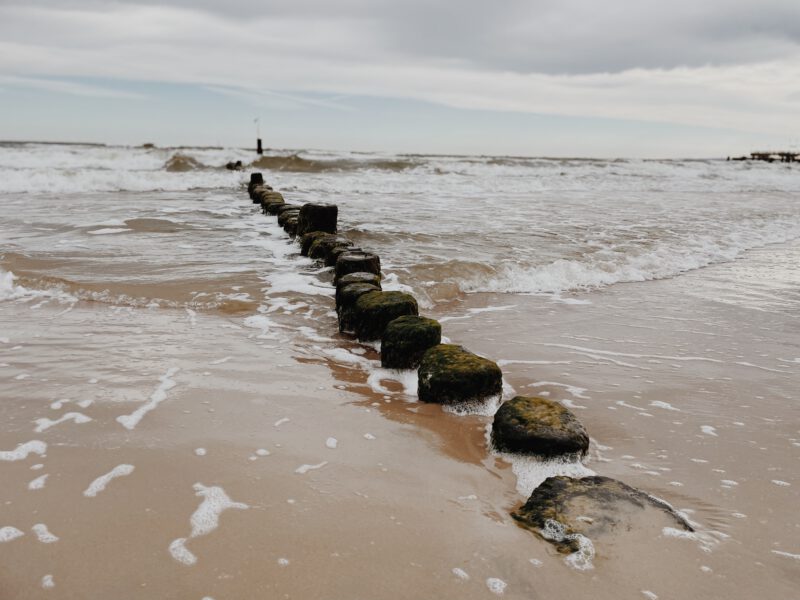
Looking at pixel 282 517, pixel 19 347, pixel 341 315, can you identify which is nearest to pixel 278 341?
pixel 341 315

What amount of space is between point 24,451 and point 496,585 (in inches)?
79.9

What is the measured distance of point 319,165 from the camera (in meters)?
26.9

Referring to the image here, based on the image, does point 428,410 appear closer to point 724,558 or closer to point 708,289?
→ point 724,558

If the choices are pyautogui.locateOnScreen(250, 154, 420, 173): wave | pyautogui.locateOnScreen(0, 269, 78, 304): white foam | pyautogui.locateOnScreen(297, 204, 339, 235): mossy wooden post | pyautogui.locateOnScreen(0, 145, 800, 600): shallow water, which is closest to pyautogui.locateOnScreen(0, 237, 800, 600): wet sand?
pyautogui.locateOnScreen(0, 145, 800, 600): shallow water

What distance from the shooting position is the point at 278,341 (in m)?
4.42

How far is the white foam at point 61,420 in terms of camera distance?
2853 mm

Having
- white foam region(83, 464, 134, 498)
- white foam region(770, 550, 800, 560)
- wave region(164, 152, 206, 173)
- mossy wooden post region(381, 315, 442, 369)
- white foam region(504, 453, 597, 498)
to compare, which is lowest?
white foam region(504, 453, 597, 498)

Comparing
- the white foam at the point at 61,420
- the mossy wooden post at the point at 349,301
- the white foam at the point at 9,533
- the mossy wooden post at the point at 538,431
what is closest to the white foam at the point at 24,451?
the white foam at the point at 61,420

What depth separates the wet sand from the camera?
76.2 inches

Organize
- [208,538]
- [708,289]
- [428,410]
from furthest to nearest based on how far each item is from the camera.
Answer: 1. [708,289]
2. [428,410]
3. [208,538]

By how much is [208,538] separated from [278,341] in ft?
7.91

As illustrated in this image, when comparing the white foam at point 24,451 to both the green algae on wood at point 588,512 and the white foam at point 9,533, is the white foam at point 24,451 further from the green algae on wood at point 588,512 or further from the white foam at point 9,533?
the green algae on wood at point 588,512

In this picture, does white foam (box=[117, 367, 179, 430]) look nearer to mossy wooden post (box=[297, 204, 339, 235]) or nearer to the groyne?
the groyne

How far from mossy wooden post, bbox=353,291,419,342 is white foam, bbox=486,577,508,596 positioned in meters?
2.47
